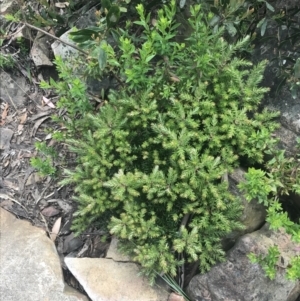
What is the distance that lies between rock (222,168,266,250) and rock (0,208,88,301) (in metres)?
1.05

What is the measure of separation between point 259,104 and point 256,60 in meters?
0.31

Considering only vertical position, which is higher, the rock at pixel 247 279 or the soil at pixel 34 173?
the rock at pixel 247 279

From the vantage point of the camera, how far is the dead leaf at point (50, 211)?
331 cm

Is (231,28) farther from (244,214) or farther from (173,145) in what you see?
(244,214)

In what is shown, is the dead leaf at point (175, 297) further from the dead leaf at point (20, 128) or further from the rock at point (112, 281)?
the dead leaf at point (20, 128)

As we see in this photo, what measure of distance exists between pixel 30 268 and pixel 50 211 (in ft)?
1.53

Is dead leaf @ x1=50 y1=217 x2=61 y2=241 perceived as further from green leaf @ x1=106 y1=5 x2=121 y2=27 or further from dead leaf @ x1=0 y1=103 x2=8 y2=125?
green leaf @ x1=106 y1=5 x2=121 y2=27

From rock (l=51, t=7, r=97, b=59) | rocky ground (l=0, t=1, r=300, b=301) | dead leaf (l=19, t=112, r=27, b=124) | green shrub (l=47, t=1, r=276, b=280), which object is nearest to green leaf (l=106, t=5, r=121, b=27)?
green shrub (l=47, t=1, r=276, b=280)

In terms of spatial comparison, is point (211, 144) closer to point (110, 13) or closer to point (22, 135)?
point (110, 13)

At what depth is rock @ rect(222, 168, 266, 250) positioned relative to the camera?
2.78 m

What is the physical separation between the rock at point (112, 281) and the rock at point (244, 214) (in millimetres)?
551

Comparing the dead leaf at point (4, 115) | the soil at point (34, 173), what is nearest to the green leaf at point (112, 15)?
the soil at point (34, 173)

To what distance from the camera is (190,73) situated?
2.71 metres

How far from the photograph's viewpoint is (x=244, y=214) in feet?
9.09
